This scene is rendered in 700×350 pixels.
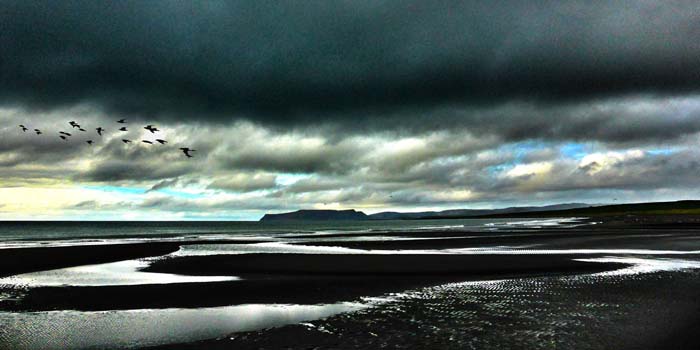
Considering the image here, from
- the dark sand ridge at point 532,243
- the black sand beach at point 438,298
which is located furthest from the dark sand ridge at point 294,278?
the dark sand ridge at point 532,243

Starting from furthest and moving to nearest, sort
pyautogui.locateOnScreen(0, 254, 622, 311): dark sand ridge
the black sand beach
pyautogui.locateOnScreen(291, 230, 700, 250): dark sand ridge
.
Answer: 1. pyautogui.locateOnScreen(291, 230, 700, 250): dark sand ridge
2. pyautogui.locateOnScreen(0, 254, 622, 311): dark sand ridge
3. the black sand beach

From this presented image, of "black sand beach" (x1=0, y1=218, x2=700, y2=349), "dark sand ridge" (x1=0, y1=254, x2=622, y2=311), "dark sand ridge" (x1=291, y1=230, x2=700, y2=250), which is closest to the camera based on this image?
"black sand beach" (x1=0, y1=218, x2=700, y2=349)

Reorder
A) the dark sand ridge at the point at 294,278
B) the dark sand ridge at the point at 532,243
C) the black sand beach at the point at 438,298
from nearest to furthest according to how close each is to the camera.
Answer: the black sand beach at the point at 438,298, the dark sand ridge at the point at 294,278, the dark sand ridge at the point at 532,243

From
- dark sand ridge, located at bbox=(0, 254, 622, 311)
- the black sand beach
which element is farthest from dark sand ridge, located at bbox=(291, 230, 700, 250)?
the black sand beach

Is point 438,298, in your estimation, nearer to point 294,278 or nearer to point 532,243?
point 294,278

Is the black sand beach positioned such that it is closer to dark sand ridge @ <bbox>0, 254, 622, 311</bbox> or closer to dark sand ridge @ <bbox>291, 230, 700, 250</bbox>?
dark sand ridge @ <bbox>0, 254, 622, 311</bbox>

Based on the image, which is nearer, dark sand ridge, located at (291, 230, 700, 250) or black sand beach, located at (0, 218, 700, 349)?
black sand beach, located at (0, 218, 700, 349)

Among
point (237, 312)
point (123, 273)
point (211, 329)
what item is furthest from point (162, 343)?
point (123, 273)

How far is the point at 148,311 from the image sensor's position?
58.6 feet

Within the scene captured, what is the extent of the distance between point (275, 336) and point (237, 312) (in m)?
4.04

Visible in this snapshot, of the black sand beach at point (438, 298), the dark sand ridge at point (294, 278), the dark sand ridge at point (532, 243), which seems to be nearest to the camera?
the black sand beach at point (438, 298)

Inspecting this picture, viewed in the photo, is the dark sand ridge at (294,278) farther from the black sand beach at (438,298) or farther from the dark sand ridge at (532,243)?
the dark sand ridge at (532,243)

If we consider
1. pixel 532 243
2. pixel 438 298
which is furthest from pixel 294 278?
pixel 532 243

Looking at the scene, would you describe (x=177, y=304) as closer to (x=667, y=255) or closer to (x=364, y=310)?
(x=364, y=310)
